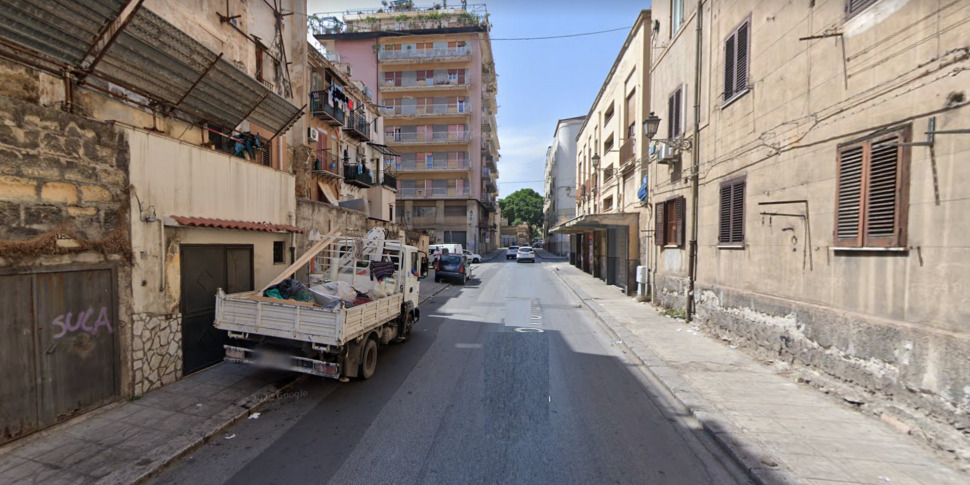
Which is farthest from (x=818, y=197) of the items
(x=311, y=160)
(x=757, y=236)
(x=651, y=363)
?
(x=311, y=160)

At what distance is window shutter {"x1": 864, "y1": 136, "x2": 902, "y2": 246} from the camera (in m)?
4.77

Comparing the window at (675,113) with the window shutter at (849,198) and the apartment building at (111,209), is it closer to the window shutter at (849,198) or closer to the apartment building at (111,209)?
the window shutter at (849,198)

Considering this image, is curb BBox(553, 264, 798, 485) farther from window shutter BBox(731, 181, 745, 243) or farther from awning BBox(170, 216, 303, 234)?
awning BBox(170, 216, 303, 234)

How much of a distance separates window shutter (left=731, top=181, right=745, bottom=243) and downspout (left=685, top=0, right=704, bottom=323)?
6.08 feet

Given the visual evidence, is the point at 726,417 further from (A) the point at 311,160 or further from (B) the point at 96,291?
(A) the point at 311,160

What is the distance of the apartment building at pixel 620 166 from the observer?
15.0 meters

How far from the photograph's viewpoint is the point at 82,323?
4.61 meters

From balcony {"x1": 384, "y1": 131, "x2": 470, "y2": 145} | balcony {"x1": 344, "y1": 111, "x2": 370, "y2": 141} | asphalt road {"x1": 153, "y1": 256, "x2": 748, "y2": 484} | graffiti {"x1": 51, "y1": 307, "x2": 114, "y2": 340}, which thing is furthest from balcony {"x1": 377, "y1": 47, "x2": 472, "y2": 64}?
graffiti {"x1": 51, "y1": 307, "x2": 114, "y2": 340}

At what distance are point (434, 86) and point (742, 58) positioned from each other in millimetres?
37610

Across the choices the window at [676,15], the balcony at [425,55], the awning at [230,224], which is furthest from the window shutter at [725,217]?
the balcony at [425,55]

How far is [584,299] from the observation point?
14898 mm

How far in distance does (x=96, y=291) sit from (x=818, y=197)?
389 inches

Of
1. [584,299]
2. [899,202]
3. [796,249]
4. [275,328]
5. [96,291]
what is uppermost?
[899,202]

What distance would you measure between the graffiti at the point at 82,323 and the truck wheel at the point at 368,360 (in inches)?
123
